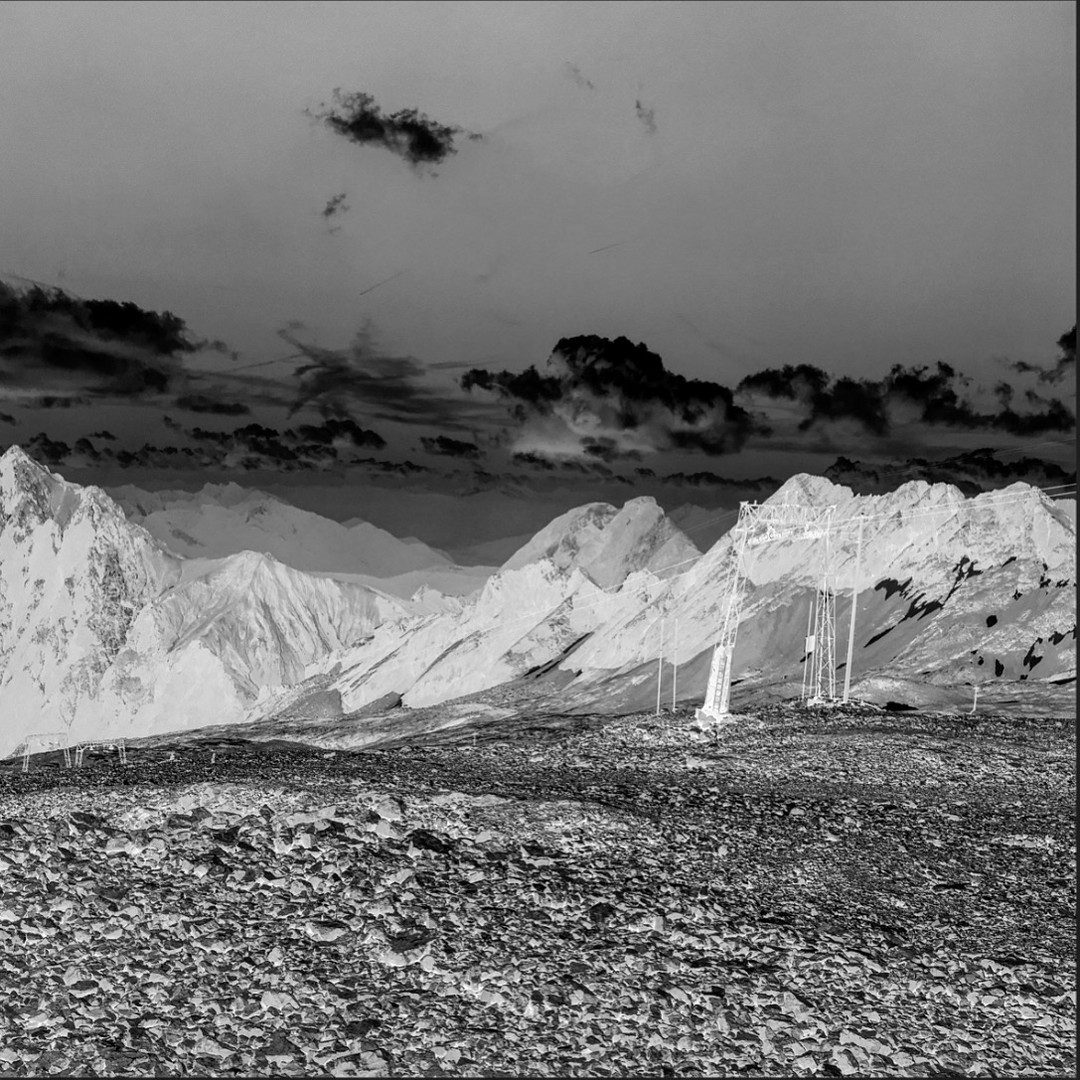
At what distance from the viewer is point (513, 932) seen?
21.4 metres

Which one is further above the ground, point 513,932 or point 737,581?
point 737,581

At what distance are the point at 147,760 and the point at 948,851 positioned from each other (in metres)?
27.9

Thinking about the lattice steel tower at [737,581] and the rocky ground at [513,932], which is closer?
the rocky ground at [513,932]

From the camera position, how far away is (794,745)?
49.3 metres

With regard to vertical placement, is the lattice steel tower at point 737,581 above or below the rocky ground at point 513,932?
above

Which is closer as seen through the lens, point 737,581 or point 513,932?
point 513,932

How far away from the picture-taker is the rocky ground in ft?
58.3

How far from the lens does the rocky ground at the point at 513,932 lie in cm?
1777

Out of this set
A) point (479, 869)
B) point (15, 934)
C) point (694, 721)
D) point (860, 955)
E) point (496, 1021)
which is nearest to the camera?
point (496, 1021)

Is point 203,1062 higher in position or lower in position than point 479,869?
lower

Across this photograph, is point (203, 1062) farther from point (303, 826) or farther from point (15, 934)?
point (303, 826)

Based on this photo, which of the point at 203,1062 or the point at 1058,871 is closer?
the point at 203,1062

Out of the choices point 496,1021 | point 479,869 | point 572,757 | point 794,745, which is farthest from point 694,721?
point 496,1021

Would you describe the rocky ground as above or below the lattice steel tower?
below
